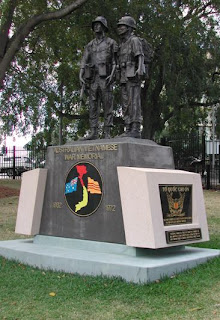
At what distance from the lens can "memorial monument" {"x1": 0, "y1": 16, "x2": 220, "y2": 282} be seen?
20.5ft

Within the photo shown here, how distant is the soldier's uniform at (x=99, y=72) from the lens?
7.89m

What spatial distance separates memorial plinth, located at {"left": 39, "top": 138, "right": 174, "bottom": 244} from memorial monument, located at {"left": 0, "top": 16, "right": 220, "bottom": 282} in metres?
0.01

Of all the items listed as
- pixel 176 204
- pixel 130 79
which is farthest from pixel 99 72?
pixel 176 204

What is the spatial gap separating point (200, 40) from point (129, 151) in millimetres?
13367

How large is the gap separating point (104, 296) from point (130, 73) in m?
3.72

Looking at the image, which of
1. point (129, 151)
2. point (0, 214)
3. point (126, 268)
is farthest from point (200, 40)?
point (126, 268)

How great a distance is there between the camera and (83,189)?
24.1ft

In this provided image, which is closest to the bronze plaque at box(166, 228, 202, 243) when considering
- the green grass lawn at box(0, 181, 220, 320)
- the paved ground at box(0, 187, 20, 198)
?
the green grass lawn at box(0, 181, 220, 320)

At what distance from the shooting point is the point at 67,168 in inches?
301

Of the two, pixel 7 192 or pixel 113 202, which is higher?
pixel 113 202

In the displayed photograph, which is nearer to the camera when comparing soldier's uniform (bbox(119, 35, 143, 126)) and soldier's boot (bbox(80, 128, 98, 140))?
soldier's uniform (bbox(119, 35, 143, 126))

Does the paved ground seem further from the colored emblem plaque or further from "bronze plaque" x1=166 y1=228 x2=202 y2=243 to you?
"bronze plaque" x1=166 y1=228 x2=202 y2=243

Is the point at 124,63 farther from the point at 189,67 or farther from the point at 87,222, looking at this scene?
the point at 189,67

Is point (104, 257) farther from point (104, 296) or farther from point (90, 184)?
point (90, 184)
